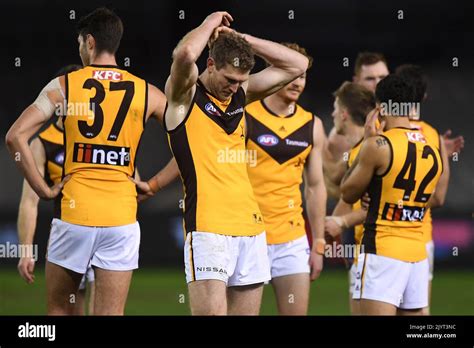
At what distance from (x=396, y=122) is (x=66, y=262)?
252cm

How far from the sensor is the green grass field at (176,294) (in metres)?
12.3

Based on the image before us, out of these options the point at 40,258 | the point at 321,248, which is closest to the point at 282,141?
the point at 321,248

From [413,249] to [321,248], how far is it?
115cm

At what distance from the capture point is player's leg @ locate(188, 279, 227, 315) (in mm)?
5711

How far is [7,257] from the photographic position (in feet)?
52.2

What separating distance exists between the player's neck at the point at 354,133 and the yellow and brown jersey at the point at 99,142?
7.89 ft

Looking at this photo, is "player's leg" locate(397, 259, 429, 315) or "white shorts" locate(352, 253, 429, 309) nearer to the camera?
"white shorts" locate(352, 253, 429, 309)

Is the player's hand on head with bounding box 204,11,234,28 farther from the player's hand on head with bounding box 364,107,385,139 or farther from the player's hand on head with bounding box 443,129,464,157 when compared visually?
the player's hand on head with bounding box 443,129,464,157

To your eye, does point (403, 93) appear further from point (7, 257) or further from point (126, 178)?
point (7, 257)

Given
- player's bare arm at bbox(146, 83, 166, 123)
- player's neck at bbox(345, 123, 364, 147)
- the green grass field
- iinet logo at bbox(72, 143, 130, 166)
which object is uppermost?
player's bare arm at bbox(146, 83, 166, 123)

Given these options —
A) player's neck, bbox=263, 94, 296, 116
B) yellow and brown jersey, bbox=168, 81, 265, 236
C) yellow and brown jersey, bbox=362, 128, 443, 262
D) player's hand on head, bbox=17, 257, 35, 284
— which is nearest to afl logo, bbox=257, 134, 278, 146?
player's neck, bbox=263, 94, 296, 116

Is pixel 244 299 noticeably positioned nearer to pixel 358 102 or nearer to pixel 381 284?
pixel 381 284

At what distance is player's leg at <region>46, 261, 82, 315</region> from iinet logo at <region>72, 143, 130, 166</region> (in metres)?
0.76

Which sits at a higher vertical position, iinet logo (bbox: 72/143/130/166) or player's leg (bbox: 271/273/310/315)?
iinet logo (bbox: 72/143/130/166)
